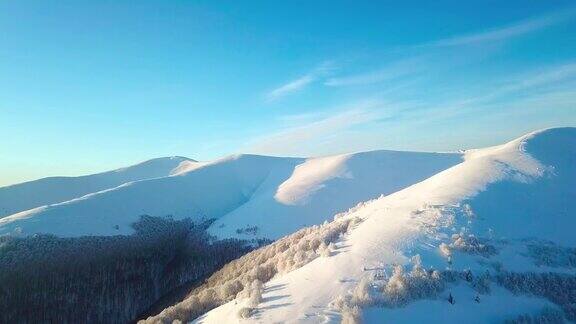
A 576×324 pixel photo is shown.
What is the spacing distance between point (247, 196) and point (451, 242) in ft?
275

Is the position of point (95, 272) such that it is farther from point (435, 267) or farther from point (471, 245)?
point (471, 245)

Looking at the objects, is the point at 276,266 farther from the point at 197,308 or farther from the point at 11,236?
the point at 11,236

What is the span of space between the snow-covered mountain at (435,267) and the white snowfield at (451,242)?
0.22ft

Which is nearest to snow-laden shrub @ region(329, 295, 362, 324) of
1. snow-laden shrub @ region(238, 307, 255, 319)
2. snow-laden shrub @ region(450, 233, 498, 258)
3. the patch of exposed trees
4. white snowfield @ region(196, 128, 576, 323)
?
white snowfield @ region(196, 128, 576, 323)

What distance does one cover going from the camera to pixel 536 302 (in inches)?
727

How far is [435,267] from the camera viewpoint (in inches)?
779

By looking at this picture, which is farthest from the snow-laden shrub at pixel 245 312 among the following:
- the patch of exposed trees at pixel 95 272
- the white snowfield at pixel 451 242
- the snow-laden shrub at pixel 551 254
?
the patch of exposed trees at pixel 95 272

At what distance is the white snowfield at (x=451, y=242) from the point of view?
17.4 m

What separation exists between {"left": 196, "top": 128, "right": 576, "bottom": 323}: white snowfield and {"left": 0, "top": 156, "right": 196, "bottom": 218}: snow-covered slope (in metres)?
99.5

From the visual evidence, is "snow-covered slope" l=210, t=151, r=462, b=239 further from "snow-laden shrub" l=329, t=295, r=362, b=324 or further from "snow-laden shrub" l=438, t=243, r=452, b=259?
"snow-laden shrub" l=329, t=295, r=362, b=324

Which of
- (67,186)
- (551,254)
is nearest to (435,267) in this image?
(551,254)

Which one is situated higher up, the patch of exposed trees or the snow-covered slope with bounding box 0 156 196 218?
the snow-covered slope with bounding box 0 156 196 218

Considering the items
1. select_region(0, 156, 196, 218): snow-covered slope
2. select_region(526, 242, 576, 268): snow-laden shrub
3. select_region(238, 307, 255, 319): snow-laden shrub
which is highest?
select_region(0, 156, 196, 218): snow-covered slope

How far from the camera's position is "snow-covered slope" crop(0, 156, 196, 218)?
108 m
